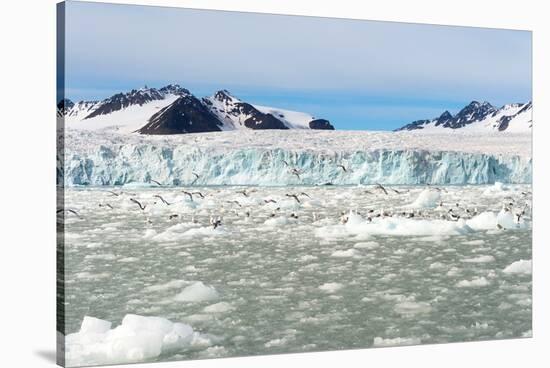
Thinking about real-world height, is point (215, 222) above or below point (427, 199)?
below

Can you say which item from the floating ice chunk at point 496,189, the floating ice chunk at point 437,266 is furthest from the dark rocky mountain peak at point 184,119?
the floating ice chunk at point 496,189

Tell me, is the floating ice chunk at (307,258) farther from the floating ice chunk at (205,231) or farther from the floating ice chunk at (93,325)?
the floating ice chunk at (93,325)

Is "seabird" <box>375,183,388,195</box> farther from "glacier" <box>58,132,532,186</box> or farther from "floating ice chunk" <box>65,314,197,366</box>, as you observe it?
"floating ice chunk" <box>65,314,197,366</box>

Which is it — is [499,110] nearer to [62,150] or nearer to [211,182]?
[211,182]

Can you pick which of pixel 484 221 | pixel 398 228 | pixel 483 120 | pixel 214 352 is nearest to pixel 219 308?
pixel 214 352

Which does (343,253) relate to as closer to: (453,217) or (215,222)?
(215,222)

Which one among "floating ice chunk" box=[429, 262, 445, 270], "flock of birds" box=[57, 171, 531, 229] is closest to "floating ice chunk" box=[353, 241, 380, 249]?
"flock of birds" box=[57, 171, 531, 229]
